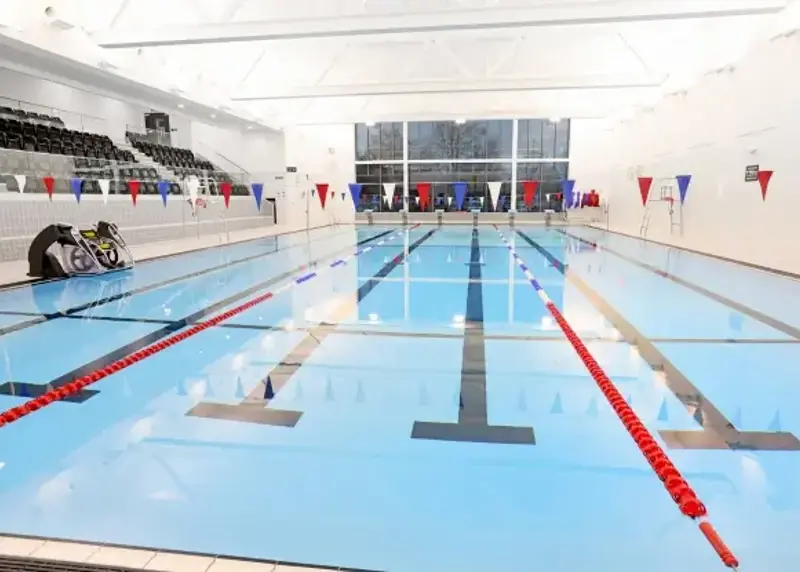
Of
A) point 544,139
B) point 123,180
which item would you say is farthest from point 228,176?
point 544,139

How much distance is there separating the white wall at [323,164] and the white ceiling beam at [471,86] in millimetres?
5048

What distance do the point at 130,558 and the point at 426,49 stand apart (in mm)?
13038

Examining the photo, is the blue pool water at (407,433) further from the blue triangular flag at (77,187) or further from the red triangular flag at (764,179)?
the blue triangular flag at (77,187)

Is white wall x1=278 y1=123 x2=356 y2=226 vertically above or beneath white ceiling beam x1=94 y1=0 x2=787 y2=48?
beneath

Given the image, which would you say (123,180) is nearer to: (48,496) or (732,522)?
(48,496)

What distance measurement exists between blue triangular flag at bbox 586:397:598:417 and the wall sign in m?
7.54

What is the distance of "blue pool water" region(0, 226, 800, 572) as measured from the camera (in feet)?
5.12

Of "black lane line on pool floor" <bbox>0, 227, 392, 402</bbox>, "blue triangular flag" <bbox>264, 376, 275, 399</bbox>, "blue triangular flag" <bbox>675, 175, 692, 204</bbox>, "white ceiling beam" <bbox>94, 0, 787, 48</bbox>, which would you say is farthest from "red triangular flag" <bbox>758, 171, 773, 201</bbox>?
"blue triangular flag" <bbox>264, 376, 275, 399</bbox>

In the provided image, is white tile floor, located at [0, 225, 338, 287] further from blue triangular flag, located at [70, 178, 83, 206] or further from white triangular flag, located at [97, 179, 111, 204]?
blue triangular flag, located at [70, 178, 83, 206]

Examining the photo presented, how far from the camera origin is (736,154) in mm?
9094

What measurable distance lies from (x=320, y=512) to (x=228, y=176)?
16.9 meters

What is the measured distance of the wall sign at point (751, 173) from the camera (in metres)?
8.39

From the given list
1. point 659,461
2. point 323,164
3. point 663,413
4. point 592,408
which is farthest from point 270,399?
point 323,164

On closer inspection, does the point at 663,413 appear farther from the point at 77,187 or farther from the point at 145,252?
the point at 77,187
